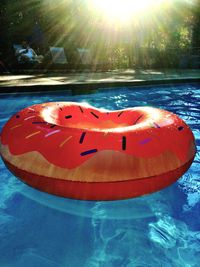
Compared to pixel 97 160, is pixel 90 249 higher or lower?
lower

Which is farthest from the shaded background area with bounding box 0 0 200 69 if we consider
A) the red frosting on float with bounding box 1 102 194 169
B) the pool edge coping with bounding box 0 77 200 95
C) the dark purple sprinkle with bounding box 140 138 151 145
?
the dark purple sprinkle with bounding box 140 138 151 145

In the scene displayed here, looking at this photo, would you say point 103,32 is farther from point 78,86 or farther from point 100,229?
point 100,229

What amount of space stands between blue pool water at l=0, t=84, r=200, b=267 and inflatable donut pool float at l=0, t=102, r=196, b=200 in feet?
1.02

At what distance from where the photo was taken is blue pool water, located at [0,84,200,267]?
2.36m

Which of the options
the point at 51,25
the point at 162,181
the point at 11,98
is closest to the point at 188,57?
the point at 51,25

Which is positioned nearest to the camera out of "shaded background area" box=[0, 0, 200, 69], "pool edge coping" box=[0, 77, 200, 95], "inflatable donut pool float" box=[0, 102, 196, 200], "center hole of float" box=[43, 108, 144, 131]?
"inflatable donut pool float" box=[0, 102, 196, 200]

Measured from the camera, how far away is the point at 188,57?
40.7 ft

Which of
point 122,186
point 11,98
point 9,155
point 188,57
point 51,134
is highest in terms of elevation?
point 51,134

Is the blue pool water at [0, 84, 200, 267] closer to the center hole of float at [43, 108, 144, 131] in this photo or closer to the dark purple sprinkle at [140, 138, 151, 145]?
the dark purple sprinkle at [140, 138, 151, 145]

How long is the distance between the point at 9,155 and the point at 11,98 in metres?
4.28

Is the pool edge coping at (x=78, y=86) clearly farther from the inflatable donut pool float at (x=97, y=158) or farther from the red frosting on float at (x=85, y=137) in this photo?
the inflatable donut pool float at (x=97, y=158)

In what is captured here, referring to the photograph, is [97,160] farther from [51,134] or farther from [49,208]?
[49,208]

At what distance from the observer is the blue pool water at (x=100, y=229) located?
236 cm

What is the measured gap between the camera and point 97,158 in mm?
2529
